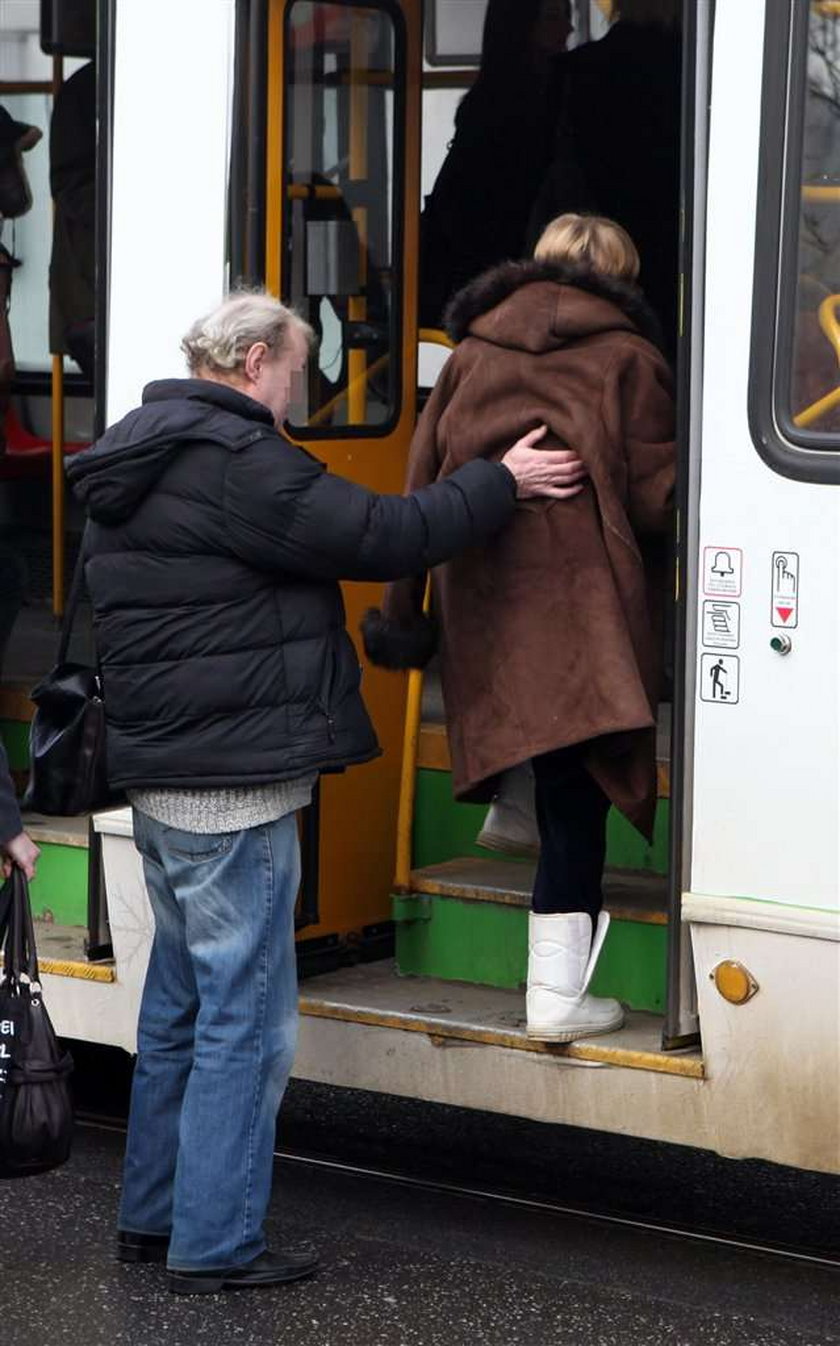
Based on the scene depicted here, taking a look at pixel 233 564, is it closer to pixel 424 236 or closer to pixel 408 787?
pixel 408 787

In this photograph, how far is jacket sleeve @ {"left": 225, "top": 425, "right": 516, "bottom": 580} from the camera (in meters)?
4.32

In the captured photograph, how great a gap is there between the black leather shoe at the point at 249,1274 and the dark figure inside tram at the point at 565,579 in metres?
0.64

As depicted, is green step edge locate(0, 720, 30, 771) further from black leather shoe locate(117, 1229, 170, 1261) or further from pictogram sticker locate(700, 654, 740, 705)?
pictogram sticker locate(700, 654, 740, 705)

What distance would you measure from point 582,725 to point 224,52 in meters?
1.51

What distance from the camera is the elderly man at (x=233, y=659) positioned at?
4.38 m

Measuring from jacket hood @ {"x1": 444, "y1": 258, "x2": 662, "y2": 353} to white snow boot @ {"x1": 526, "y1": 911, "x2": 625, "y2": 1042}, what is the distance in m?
1.08

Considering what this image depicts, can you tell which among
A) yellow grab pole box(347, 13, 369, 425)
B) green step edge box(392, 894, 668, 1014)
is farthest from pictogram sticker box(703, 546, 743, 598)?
yellow grab pole box(347, 13, 369, 425)

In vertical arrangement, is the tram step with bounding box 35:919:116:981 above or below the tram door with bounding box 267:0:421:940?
below

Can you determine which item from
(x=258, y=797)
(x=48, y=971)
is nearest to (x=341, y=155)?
(x=258, y=797)

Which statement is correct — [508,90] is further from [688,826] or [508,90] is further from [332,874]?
[688,826]

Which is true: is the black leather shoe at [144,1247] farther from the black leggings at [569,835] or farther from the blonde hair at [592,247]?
the blonde hair at [592,247]

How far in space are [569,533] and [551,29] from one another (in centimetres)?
228

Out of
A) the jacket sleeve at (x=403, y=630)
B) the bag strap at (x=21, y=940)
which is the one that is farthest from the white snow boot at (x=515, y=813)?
the bag strap at (x=21, y=940)

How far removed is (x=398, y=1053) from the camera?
4875 mm
